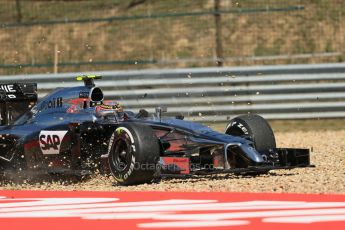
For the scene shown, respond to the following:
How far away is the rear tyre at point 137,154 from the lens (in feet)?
30.6

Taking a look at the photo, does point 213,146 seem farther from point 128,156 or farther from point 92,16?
point 92,16

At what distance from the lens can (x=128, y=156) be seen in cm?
945

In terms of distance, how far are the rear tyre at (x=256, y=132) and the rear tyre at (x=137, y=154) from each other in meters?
1.34

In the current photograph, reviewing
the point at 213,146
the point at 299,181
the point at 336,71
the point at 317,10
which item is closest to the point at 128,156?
the point at 213,146

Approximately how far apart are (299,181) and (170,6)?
18.6m

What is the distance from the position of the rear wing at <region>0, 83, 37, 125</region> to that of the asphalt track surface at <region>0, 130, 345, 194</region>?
2.64 ft

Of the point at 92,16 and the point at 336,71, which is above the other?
the point at 92,16

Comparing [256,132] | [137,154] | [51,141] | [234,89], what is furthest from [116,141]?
[234,89]

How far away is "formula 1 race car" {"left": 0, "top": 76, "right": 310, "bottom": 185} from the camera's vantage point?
31.3 ft

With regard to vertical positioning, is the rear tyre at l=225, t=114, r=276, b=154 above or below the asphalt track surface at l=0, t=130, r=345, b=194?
above

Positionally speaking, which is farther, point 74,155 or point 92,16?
point 92,16

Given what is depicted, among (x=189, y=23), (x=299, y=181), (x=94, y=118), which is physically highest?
(x=189, y=23)

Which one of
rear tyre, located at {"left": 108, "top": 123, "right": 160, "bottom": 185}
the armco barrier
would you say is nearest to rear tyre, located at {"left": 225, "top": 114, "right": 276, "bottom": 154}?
rear tyre, located at {"left": 108, "top": 123, "right": 160, "bottom": 185}

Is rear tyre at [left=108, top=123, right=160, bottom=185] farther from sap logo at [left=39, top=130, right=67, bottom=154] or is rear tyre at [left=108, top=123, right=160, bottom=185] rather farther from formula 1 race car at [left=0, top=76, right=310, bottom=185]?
sap logo at [left=39, top=130, right=67, bottom=154]
